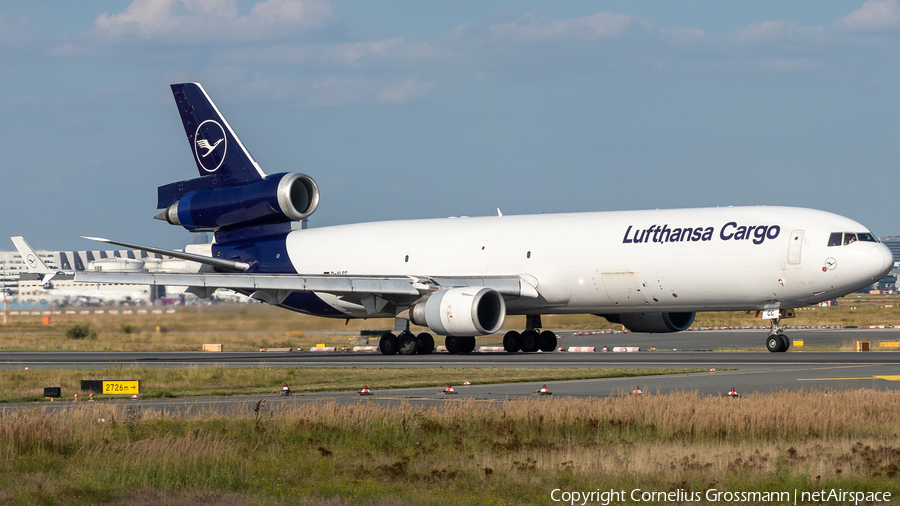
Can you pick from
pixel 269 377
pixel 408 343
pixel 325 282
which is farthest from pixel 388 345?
pixel 269 377

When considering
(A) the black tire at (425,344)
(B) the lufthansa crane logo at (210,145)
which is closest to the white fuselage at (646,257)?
(A) the black tire at (425,344)

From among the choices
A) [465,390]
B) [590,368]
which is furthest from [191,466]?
[590,368]

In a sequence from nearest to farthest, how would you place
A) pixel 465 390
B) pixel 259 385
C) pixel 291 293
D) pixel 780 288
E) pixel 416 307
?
pixel 465 390, pixel 259 385, pixel 780 288, pixel 416 307, pixel 291 293

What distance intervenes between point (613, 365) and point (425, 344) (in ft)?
33.0

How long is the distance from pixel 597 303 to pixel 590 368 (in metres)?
9.38

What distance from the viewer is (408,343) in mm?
37375

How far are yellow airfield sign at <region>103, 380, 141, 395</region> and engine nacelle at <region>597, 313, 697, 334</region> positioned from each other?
21.1m

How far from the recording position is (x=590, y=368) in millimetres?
27375

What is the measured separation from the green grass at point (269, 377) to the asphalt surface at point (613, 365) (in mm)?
955

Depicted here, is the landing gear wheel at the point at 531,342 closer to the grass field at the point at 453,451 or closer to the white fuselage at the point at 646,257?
the white fuselage at the point at 646,257

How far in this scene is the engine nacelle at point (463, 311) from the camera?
34438 millimetres

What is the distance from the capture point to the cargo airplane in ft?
108

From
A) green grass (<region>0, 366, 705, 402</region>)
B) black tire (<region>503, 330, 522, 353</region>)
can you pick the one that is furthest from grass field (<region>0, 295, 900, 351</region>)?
green grass (<region>0, 366, 705, 402</region>)

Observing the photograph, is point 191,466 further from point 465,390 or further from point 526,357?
point 526,357
